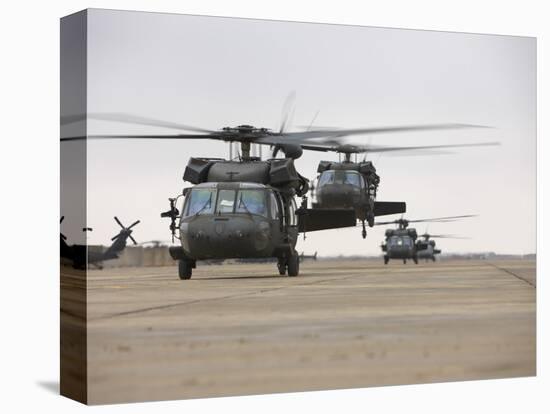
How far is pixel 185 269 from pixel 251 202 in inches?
90.9

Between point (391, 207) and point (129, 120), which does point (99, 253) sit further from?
point (391, 207)

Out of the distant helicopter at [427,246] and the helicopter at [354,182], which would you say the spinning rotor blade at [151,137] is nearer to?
the helicopter at [354,182]

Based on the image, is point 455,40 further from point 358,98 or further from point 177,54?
point 177,54

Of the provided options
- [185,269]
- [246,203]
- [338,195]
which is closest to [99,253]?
[185,269]

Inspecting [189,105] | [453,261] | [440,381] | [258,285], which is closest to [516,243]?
[453,261]

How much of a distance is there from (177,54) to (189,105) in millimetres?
533

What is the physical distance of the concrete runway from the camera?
508 inches

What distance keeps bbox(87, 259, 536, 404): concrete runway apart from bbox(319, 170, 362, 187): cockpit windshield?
0.93m

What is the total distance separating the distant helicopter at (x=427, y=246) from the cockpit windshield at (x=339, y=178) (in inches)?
36.6

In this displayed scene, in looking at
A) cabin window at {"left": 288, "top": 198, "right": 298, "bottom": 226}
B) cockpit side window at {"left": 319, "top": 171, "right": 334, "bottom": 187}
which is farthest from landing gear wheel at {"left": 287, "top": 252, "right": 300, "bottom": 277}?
cockpit side window at {"left": 319, "top": 171, "right": 334, "bottom": 187}

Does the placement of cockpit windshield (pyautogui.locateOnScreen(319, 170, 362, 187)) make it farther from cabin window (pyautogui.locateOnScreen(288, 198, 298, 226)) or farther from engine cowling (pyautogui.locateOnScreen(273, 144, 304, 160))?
cabin window (pyautogui.locateOnScreen(288, 198, 298, 226))

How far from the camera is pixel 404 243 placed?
14375 millimetres

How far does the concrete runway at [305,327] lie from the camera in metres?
12.9

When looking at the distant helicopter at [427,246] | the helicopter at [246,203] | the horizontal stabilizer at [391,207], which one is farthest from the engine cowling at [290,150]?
the distant helicopter at [427,246]
